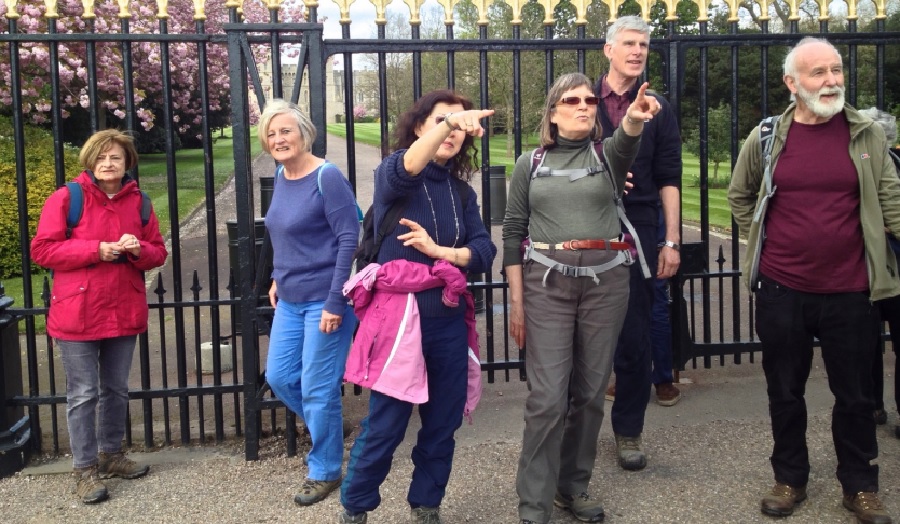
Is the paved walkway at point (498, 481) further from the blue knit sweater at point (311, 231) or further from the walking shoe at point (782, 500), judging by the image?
the blue knit sweater at point (311, 231)

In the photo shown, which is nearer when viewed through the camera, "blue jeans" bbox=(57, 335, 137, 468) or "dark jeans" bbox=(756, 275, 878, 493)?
"dark jeans" bbox=(756, 275, 878, 493)

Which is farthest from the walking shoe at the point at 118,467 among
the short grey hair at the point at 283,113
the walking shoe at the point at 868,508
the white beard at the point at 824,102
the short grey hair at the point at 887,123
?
the short grey hair at the point at 887,123

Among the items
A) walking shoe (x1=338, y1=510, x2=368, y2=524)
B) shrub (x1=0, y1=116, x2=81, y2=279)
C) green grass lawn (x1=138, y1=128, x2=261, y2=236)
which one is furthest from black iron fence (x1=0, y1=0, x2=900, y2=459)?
green grass lawn (x1=138, y1=128, x2=261, y2=236)

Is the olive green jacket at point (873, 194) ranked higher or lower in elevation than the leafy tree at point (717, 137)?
lower

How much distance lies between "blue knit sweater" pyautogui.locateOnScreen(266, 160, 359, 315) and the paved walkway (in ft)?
3.29

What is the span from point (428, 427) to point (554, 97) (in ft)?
4.70

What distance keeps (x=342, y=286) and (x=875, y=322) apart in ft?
7.47

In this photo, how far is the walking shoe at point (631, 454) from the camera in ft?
14.8

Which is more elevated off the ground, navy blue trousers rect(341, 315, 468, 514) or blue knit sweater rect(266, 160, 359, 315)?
blue knit sweater rect(266, 160, 359, 315)

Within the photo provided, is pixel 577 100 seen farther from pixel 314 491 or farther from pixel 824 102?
pixel 314 491

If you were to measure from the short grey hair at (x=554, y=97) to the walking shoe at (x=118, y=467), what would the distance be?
8.52ft

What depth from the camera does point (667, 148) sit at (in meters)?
4.48

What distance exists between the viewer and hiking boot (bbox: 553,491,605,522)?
3.91 m

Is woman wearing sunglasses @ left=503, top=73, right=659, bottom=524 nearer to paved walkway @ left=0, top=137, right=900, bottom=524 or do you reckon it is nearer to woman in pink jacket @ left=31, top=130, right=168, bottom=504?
paved walkway @ left=0, top=137, right=900, bottom=524
